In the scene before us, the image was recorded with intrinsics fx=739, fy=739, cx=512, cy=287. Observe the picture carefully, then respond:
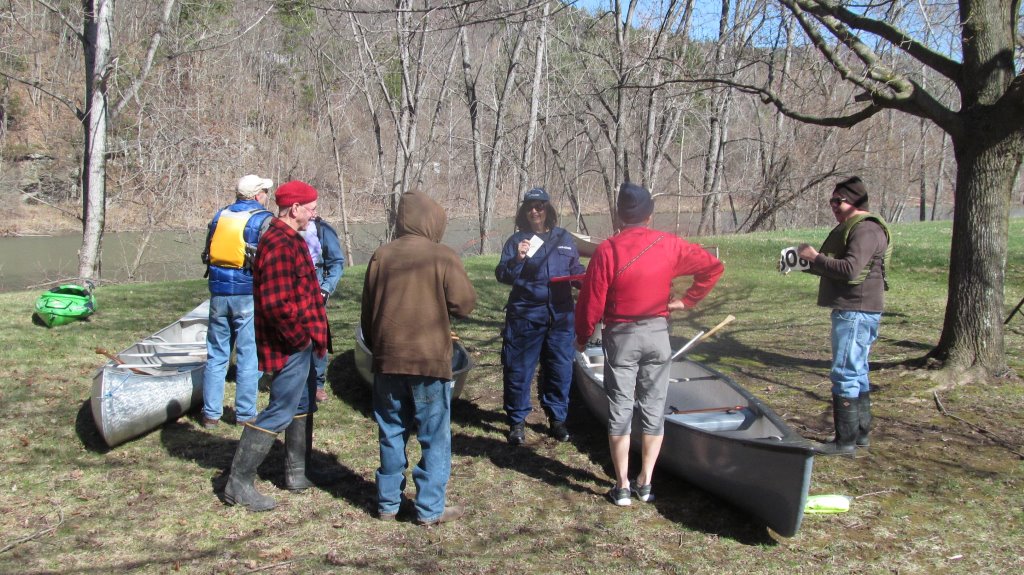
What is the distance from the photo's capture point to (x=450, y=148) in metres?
26.7

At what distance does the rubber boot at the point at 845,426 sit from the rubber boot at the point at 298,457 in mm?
3107

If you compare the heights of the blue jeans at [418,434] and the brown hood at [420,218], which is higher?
the brown hood at [420,218]

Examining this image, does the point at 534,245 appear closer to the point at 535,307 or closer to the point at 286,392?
the point at 535,307

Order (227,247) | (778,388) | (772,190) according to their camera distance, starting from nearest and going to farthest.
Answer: (227,247)
(778,388)
(772,190)

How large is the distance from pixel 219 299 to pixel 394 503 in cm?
189

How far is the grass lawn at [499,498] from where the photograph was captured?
3498mm

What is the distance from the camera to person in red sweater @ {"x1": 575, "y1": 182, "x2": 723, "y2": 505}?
3832 mm

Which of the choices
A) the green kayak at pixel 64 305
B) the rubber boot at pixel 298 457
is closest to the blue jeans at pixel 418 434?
the rubber boot at pixel 298 457

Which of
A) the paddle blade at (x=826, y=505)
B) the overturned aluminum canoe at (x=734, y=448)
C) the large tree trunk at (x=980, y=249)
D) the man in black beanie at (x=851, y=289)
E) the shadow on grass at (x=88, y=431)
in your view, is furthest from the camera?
the large tree trunk at (x=980, y=249)

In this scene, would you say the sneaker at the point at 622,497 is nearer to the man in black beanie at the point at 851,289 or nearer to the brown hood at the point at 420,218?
the man in black beanie at the point at 851,289

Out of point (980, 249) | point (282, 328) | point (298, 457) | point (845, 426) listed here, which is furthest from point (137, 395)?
point (980, 249)

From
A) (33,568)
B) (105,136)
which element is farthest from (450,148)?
(33,568)

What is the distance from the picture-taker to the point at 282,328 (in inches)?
142

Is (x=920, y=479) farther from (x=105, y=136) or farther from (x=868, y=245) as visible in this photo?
(x=105, y=136)
